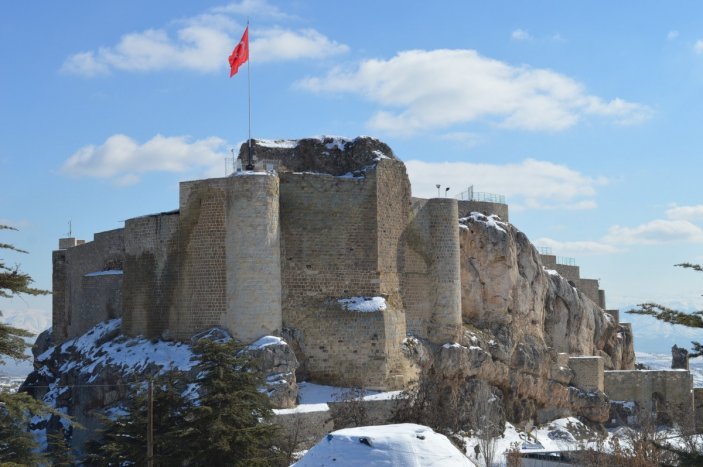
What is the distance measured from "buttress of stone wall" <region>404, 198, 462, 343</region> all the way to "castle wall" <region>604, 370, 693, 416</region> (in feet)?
52.2

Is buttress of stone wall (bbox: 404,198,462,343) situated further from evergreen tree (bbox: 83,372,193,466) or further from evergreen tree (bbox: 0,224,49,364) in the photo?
evergreen tree (bbox: 0,224,49,364)

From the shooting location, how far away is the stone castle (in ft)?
134

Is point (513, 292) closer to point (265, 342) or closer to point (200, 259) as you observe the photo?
point (265, 342)

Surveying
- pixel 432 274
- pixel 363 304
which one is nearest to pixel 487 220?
pixel 432 274

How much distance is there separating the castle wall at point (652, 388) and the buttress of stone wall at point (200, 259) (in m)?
28.1

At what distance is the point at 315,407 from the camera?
1543 inches

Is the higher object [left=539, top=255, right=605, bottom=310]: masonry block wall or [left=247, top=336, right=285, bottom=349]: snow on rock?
[left=539, top=255, right=605, bottom=310]: masonry block wall

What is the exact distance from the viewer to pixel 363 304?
42.8 m

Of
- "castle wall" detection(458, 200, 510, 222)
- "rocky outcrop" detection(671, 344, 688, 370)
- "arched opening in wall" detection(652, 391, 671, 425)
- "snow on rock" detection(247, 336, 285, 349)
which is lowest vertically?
"arched opening in wall" detection(652, 391, 671, 425)

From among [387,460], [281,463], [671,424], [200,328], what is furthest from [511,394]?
[387,460]

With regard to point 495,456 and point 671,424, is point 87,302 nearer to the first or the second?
point 495,456

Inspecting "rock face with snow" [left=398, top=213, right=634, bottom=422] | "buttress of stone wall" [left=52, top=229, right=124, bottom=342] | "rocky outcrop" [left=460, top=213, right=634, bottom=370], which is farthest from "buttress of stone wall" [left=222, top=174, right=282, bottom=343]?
"rocky outcrop" [left=460, top=213, right=634, bottom=370]

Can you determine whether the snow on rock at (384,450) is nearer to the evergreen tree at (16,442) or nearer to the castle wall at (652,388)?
the evergreen tree at (16,442)

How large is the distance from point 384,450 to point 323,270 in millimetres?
20679
